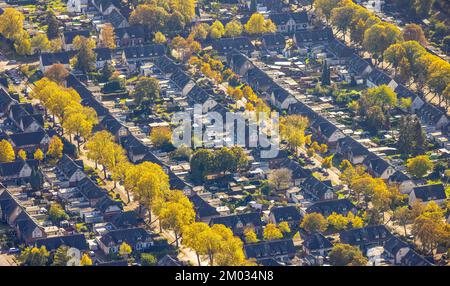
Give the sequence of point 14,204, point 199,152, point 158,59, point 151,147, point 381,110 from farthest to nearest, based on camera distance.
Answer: point 158,59 → point 381,110 → point 151,147 → point 199,152 → point 14,204

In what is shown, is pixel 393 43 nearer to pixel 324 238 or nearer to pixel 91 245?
pixel 324 238

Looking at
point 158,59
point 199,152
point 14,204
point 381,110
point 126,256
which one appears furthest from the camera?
point 158,59

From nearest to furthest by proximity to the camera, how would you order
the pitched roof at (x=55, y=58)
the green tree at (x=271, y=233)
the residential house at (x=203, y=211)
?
the green tree at (x=271, y=233)
the residential house at (x=203, y=211)
the pitched roof at (x=55, y=58)

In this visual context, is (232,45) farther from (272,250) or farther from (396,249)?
(396,249)

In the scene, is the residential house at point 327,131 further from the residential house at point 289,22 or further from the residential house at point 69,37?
the residential house at point 69,37

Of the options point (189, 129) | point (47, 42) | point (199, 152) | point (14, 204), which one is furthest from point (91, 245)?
point (47, 42)

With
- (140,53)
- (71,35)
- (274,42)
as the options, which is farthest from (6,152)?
(274,42)

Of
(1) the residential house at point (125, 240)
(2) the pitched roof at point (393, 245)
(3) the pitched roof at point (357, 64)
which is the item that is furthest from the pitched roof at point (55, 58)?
(2) the pitched roof at point (393, 245)

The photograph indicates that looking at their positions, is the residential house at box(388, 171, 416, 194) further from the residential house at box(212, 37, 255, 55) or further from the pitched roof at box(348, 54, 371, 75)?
the residential house at box(212, 37, 255, 55)
